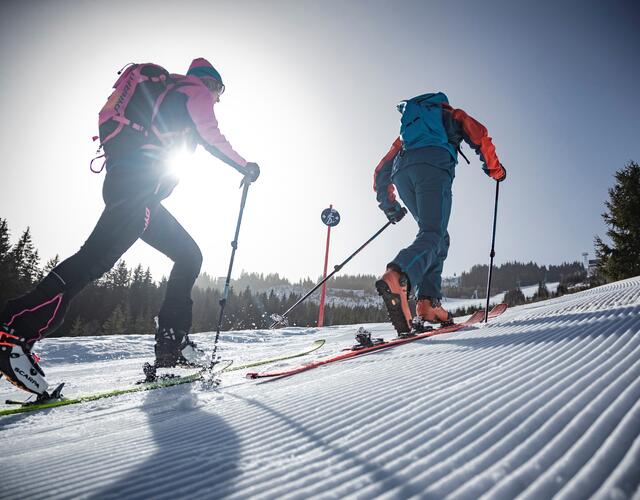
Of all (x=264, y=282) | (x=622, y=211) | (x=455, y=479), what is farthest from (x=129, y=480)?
(x=264, y=282)

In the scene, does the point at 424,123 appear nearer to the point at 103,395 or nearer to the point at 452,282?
the point at 103,395

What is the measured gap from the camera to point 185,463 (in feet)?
2.67

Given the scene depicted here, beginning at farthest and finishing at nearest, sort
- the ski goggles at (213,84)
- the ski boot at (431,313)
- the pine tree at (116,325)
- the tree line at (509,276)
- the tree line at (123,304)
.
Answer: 1. the tree line at (509,276)
2. the pine tree at (116,325)
3. the tree line at (123,304)
4. the ski boot at (431,313)
5. the ski goggles at (213,84)

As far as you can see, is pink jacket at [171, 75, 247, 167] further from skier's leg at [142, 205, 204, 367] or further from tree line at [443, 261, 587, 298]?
tree line at [443, 261, 587, 298]

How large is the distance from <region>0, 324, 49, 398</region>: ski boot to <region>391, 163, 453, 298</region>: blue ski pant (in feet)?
7.88

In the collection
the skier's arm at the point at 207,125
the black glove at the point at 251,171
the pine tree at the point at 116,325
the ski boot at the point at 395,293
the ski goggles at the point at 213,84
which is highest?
the ski goggles at the point at 213,84

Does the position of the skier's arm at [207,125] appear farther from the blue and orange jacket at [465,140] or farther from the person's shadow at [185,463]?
the person's shadow at [185,463]

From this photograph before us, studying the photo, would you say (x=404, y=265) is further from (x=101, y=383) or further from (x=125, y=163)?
(x=101, y=383)

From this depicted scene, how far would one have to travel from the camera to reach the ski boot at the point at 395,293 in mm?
2580

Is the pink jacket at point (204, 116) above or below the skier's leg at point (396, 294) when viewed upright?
above

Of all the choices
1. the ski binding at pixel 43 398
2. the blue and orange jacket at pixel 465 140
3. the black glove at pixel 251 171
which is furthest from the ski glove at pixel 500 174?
the ski binding at pixel 43 398

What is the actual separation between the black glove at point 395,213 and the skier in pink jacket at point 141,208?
175 cm

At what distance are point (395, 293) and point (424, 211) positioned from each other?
87 cm

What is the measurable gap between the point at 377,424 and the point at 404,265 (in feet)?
6.12
